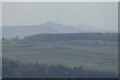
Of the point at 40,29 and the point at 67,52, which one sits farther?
the point at 67,52

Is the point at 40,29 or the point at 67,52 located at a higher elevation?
the point at 40,29

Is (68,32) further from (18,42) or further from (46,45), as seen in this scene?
(18,42)

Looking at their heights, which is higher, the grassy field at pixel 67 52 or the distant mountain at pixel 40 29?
the distant mountain at pixel 40 29

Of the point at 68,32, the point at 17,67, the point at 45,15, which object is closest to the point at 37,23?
the point at 45,15

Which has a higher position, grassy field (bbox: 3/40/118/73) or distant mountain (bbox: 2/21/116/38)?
distant mountain (bbox: 2/21/116/38)
